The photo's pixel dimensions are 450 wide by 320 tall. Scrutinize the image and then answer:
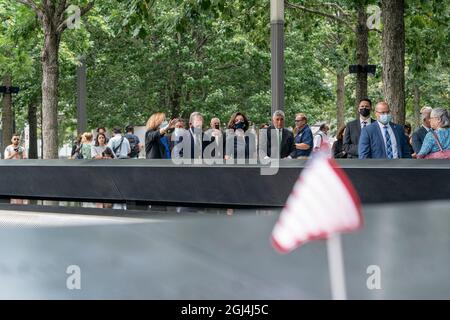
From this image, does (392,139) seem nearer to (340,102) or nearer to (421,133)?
(421,133)

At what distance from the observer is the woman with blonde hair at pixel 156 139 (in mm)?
11789

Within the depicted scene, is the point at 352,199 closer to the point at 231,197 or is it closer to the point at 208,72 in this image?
the point at 231,197

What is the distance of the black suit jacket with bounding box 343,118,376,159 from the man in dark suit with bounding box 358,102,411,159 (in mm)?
1296

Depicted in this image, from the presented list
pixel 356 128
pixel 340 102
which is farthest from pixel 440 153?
pixel 340 102

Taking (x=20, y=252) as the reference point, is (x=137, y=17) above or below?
above

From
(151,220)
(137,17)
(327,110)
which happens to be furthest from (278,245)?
(327,110)

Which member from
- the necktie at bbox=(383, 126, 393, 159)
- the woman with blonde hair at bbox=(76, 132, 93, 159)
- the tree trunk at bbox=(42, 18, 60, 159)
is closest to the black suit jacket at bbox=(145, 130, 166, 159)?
the necktie at bbox=(383, 126, 393, 159)

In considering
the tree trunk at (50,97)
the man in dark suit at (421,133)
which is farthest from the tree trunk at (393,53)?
the tree trunk at (50,97)

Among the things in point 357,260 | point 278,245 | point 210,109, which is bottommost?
point 357,260

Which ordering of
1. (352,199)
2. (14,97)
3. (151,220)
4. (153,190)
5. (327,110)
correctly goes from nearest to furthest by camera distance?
(352,199)
(151,220)
(153,190)
(14,97)
(327,110)

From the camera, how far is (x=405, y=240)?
4875 mm

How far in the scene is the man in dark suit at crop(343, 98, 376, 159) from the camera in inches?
432

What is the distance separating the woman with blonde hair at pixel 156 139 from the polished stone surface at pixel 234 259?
6677mm

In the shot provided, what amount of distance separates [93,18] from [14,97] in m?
9.72
